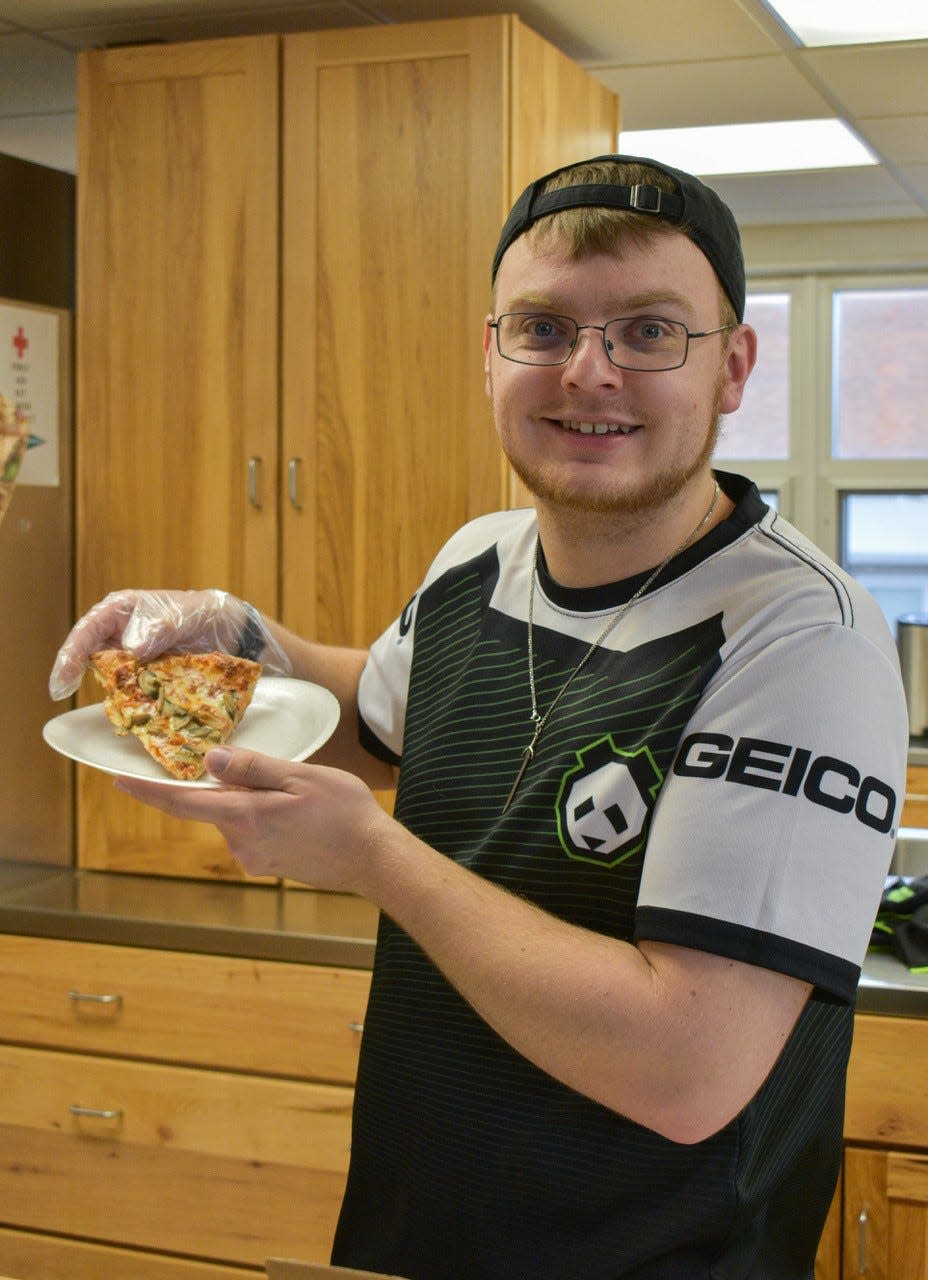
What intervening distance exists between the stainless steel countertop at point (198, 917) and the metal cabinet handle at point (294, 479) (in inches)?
30.1

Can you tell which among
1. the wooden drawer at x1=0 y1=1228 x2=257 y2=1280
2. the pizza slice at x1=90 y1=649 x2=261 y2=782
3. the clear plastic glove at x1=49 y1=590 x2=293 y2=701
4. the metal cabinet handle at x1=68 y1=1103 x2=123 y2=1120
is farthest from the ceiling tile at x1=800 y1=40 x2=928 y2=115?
the wooden drawer at x1=0 y1=1228 x2=257 y2=1280

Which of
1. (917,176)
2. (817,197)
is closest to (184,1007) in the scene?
(917,176)

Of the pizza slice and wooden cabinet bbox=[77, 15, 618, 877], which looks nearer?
the pizza slice

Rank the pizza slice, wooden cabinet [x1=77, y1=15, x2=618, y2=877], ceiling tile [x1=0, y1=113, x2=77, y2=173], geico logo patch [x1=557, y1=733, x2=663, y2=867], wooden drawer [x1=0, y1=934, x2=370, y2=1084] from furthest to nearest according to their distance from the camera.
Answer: ceiling tile [x1=0, y1=113, x2=77, y2=173]
wooden cabinet [x1=77, y1=15, x2=618, y2=877]
wooden drawer [x1=0, y1=934, x2=370, y2=1084]
the pizza slice
geico logo patch [x1=557, y1=733, x2=663, y2=867]

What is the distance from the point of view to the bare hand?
4.18ft

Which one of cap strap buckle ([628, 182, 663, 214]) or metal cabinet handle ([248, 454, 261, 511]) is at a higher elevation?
cap strap buckle ([628, 182, 663, 214])

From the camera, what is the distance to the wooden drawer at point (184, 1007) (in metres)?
2.61

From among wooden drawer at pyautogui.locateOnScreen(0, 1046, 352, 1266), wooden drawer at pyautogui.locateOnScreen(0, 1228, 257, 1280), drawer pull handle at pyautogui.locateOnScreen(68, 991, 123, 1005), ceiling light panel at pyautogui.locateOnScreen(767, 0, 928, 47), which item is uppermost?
ceiling light panel at pyautogui.locateOnScreen(767, 0, 928, 47)

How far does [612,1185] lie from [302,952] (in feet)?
4.53

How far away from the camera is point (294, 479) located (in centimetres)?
286

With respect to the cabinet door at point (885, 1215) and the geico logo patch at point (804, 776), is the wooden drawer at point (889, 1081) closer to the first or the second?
the cabinet door at point (885, 1215)

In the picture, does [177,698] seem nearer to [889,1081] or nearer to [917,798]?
[889,1081]

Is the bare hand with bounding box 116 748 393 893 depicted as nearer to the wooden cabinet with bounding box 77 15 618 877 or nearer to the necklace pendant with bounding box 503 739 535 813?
the necklace pendant with bounding box 503 739 535 813

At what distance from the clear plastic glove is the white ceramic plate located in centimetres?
5
